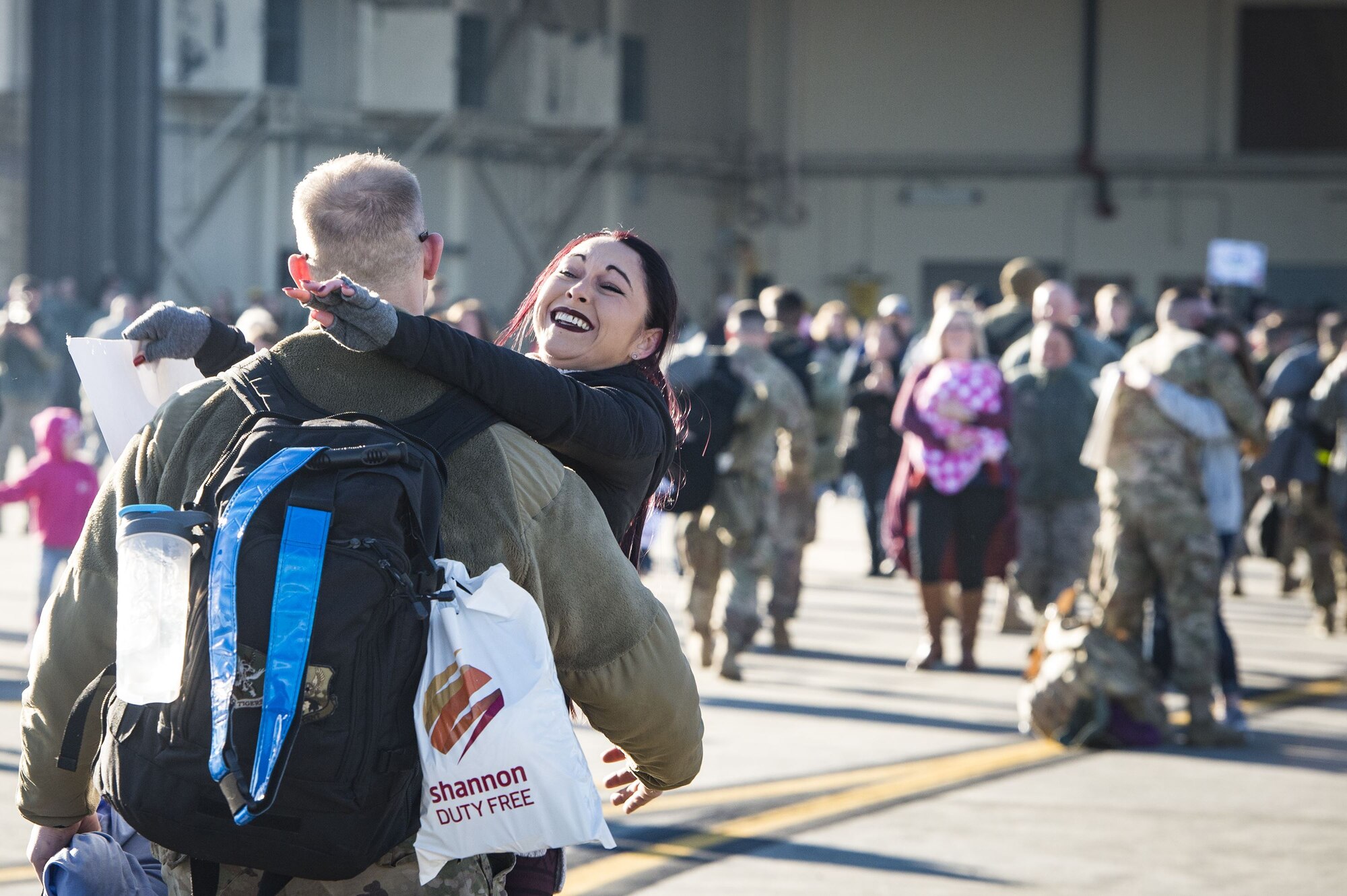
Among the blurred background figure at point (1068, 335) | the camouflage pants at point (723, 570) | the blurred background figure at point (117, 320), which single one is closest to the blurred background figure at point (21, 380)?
the blurred background figure at point (117, 320)

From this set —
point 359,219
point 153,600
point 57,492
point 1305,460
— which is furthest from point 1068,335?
point 153,600

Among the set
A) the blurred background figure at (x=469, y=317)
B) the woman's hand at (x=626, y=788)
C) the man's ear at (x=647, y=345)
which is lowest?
the woman's hand at (x=626, y=788)

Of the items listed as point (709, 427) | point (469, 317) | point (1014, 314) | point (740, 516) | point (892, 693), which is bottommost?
point (892, 693)

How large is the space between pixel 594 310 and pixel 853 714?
17.9 feet

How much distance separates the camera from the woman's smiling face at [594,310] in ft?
10.6

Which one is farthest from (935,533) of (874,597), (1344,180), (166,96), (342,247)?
(1344,180)

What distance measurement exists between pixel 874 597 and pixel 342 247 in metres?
10.2

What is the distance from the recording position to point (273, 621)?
2.28 meters

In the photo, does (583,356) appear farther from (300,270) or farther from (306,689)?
(306,689)

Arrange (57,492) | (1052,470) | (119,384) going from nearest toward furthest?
(119,384), (57,492), (1052,470)

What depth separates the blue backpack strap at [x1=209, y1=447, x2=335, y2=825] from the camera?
227cm

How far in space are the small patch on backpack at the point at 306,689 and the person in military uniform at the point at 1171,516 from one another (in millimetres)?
6020

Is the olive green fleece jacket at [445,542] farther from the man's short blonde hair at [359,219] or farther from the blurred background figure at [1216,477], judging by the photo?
the blurred background figure at [1216,477]

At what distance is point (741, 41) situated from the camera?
109 feet
